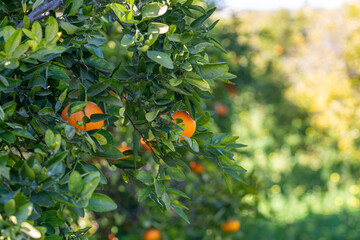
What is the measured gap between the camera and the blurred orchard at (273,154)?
6.38 feet

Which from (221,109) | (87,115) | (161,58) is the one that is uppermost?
(161,58)

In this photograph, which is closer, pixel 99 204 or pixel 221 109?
pixel 99 204

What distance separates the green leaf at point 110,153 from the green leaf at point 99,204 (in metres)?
0.10

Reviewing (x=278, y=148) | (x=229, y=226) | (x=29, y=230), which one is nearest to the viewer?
(x=29, y=230)

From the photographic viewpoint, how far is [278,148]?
573cm

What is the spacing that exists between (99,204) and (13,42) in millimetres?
236

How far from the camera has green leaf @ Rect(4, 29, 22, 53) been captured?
0.52m

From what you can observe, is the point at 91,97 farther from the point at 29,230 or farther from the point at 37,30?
the point at 29,230

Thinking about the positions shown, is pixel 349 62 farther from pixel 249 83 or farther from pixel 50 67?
pixel 50 67

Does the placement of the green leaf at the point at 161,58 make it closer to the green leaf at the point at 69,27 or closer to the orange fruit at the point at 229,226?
the green leaf at the point at 69,27

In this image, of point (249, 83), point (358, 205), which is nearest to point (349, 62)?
point (358, 205)

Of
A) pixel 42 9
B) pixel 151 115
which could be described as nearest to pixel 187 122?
pixel 151 115

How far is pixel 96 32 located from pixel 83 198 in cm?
30

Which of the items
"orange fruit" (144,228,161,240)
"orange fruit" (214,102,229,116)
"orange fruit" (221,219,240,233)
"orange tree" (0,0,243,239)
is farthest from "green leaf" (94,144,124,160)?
"orange fruit" (214,102,229,116)
